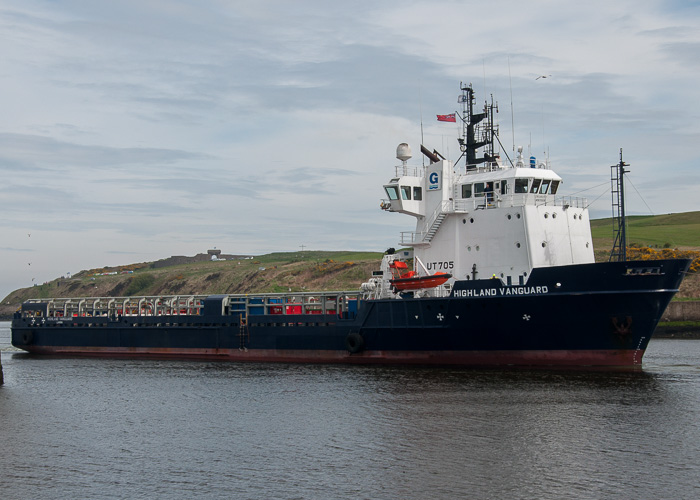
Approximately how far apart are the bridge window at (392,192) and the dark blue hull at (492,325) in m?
5.43

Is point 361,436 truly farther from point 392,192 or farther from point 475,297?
point 392,192

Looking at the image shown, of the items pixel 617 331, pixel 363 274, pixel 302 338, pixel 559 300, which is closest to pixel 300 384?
pixel 302 338

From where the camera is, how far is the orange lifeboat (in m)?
31.3

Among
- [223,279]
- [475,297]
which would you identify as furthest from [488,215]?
[223,279]

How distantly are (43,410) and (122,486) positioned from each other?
1045cm

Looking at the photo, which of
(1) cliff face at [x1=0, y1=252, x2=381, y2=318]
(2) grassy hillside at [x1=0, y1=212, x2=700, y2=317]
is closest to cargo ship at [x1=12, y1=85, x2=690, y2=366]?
(2) grassy hillside at [x1=0, y1=212, x2=700, y2=317]

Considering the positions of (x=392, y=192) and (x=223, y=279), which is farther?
(x=223, y=279)

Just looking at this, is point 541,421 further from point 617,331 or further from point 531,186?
point 531,186

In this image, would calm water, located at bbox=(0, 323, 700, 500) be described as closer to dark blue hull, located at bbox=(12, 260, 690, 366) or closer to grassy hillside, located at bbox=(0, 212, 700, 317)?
dark blue hull, located at bbox=(12, 260, 690, 366)

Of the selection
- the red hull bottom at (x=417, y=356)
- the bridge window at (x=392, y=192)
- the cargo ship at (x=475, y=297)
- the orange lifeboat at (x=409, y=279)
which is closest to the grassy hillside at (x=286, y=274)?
the red hull bottom at (x=417, y=356)

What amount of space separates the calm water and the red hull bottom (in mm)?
634

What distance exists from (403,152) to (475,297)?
358 inches

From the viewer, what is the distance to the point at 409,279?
106 feet

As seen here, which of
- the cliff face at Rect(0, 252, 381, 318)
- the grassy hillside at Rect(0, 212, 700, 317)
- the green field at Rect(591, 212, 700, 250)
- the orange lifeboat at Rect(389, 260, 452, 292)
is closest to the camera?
the orange lifeboat at Rect(389, 260, 452, 292)
